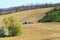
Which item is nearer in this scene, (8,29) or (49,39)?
(49,39)

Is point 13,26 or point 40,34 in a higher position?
point 13,26

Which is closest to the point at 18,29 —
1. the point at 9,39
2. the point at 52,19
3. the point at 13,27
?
the point at 13,27

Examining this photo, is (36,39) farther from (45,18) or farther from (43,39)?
(45,18)

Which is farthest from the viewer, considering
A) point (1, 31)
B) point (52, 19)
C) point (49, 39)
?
point (52, 19)

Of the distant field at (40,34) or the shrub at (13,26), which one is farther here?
the shrub at (13,26)

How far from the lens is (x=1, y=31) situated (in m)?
36.4

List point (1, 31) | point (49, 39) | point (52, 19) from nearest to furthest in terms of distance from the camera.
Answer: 1. point (49, 39)
2. point (1, 31)
3. point (52, 19)

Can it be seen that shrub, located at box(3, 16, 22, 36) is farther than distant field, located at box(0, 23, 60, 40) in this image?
Yes

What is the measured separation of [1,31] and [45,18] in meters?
33.3

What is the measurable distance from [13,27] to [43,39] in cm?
782

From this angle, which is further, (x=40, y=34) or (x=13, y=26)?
(x=13, y=26)

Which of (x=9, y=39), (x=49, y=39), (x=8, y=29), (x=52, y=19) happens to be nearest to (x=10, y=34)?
(x=8, y=29)

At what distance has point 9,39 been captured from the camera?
105ft

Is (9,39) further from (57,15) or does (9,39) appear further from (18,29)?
(57,15)
